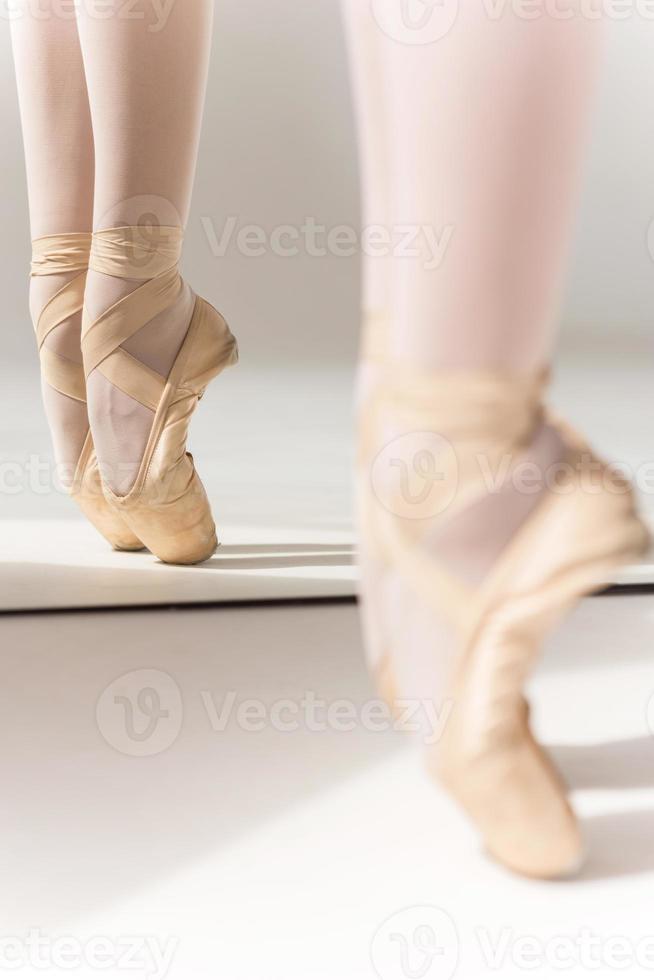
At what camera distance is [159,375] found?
101cm

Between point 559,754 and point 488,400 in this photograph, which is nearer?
point 488,400

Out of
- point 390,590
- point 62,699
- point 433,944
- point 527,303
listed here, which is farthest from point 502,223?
point 62,699

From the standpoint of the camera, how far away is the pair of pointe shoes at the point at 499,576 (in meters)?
0.52

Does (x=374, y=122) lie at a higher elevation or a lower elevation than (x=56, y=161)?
higher

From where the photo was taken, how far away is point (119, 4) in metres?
0.90

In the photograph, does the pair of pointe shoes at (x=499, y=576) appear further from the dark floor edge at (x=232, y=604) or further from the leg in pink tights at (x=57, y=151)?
the leg in pink tights at (x=57, y=151)

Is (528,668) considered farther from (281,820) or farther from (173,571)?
(173,571)

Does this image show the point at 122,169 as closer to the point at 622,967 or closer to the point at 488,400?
the point at 488,400

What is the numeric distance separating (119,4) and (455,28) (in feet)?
1.59

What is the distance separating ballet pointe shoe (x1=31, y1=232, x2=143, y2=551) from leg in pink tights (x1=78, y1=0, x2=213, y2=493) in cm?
8

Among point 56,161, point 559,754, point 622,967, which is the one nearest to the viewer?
point 622,967

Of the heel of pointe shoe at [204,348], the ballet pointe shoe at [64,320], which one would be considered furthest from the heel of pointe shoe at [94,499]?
the heel of pointe shoe at [204,348]

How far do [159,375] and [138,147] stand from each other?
19cm

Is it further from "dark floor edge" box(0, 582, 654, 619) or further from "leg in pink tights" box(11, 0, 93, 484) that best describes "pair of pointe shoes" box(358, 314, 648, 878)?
"leg in pink tights" box(11, 0, 93, 484)
